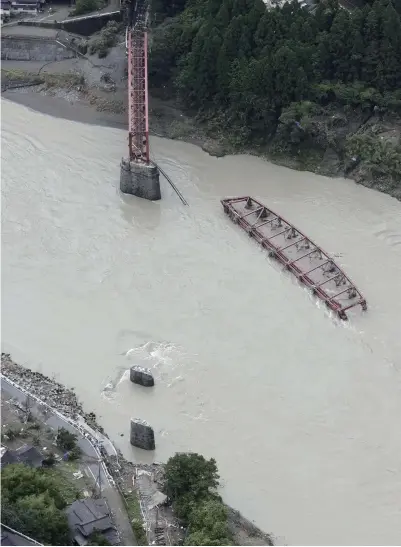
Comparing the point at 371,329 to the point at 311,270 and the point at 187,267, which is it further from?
the point at 187,267

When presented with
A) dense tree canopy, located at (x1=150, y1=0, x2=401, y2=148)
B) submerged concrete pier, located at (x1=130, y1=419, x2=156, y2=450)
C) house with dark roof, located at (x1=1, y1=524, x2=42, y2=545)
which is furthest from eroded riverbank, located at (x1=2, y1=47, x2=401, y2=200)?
house with dark roof, located at (x1=1, y1=524, x2=42, y2=545)

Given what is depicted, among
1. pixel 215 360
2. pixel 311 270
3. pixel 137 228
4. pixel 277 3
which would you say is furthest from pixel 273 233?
pixel 277 3

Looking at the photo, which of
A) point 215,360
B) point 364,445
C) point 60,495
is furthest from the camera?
point 215,360

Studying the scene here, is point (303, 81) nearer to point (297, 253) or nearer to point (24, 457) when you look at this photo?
point (297, 253)

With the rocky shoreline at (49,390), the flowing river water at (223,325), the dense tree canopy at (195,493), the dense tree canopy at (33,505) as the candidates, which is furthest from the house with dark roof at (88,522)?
the rocky shoreline at (49,390)

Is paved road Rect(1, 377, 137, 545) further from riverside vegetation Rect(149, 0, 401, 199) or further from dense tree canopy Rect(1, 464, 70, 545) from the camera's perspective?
riverside vegetation Rect(149, 0, 401, 199)

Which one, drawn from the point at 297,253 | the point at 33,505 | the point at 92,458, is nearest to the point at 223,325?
the point at 297,253

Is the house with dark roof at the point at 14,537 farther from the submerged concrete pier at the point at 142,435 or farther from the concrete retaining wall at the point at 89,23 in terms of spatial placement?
the concrete retaining wall at the point at 89,23
